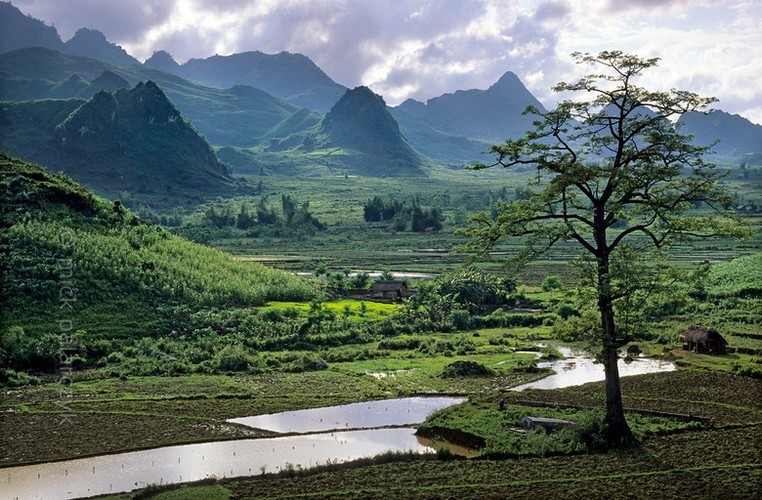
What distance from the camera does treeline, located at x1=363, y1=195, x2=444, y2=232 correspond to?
153 m

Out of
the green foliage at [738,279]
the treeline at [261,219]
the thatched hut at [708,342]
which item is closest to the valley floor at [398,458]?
the thatched hut at [708,342]

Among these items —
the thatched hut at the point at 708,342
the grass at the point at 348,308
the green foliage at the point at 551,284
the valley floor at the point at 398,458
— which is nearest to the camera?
→ the valley floor at the point at 398,458

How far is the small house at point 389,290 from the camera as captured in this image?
72.3m

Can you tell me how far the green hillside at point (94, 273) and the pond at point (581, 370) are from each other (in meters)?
25.0

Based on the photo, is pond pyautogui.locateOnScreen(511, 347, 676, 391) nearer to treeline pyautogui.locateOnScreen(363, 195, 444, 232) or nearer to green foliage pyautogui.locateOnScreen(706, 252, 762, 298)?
green foliage pyautogui.locateOnScreen(706, 252, 762, 298)

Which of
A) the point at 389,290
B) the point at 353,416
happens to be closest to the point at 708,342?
the point at 353,416

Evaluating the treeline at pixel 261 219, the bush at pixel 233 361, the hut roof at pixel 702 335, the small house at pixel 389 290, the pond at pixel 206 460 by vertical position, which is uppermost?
the treeline at pixel 261 219

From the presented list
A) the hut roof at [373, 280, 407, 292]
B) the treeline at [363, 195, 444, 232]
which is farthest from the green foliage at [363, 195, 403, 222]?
the hut roof at [373, 280, 407, 292]

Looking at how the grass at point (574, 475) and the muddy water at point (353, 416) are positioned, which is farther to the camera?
the muddy water at point (353, 416)

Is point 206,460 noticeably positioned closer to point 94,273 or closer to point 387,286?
point 94,273

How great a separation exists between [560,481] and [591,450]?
12.0ft

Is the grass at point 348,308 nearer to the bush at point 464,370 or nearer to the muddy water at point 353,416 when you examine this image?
the bush at point 464,370

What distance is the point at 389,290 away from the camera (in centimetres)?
7244

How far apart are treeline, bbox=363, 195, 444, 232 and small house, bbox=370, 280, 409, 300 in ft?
261
